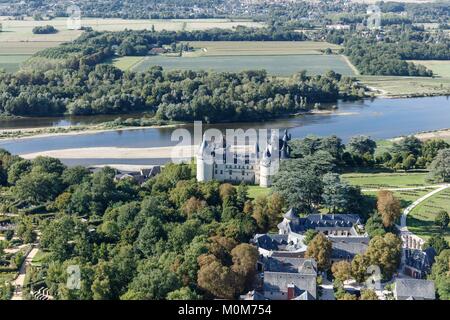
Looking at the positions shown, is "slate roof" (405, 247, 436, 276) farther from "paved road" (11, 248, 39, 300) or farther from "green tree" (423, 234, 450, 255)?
"paved road" (11, 248, 39, 300)

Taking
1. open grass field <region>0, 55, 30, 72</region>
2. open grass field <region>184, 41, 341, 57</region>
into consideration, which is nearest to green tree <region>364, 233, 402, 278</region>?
open grass field <region>0, 55, 30, 72</region>

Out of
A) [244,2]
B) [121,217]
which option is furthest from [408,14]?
[121,217]

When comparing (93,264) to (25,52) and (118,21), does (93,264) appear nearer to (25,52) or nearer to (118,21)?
(25,52)

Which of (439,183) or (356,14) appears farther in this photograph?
(356,14)

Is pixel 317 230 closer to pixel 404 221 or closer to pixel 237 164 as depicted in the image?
pixel 404 221

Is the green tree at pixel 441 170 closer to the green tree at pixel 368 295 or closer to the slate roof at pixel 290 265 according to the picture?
the slate roof at pixel 290 265

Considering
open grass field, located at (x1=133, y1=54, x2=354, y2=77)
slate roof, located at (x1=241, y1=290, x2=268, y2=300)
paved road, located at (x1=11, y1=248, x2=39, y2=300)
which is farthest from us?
open grass field, located at (x1=133, y1=54, x2=354, y2=77)
